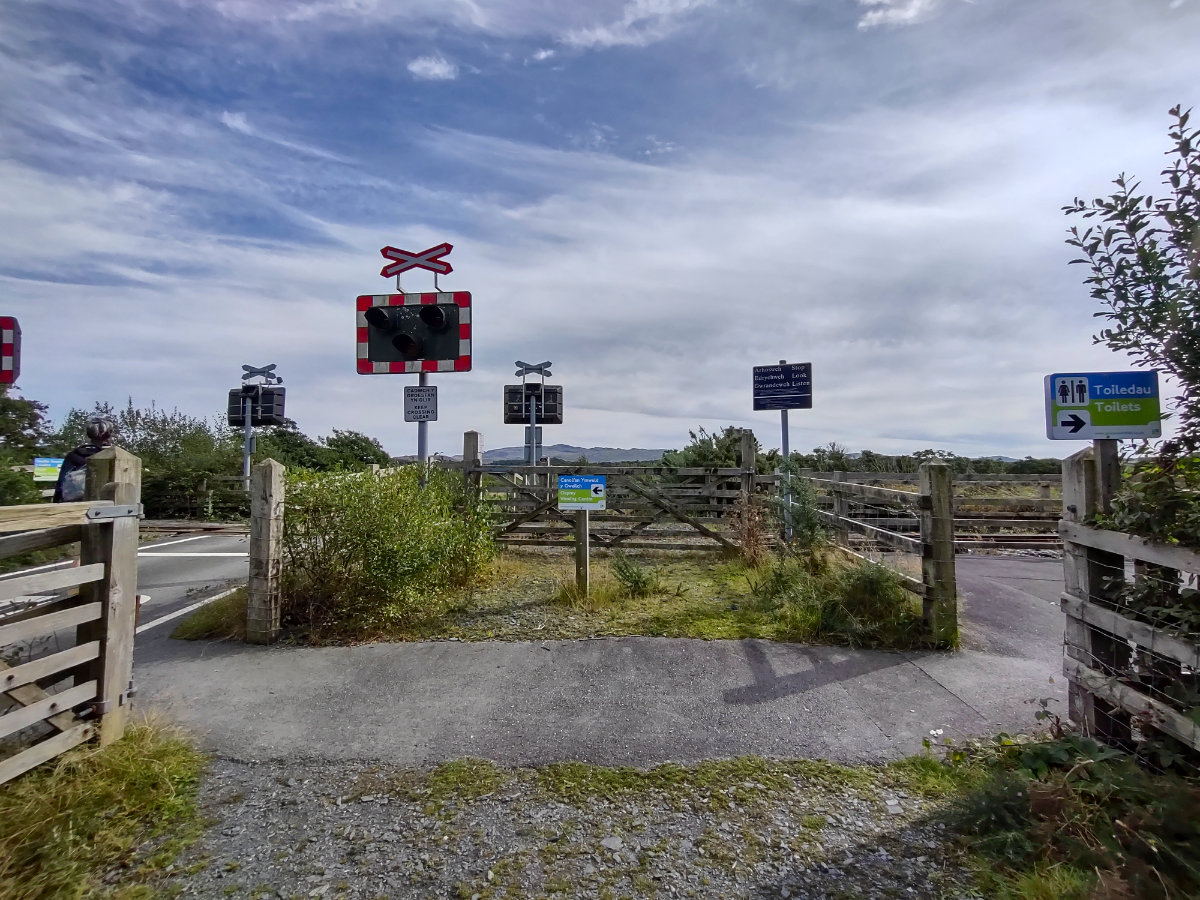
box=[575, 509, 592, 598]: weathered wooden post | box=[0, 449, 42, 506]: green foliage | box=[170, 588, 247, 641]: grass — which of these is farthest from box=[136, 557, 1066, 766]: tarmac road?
box=[0, 449, 42, 506]: green foliage

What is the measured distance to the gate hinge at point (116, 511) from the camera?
323cm

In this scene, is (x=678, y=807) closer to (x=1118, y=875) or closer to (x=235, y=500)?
(x=1118, y=875)

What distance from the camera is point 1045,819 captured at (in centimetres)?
257

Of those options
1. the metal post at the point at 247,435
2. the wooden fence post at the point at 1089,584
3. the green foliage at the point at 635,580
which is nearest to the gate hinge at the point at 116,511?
the green foliage at the point at 635,580

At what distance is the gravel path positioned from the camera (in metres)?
2.48

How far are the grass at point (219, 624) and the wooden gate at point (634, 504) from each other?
438cm

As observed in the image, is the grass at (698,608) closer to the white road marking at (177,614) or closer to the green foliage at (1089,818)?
the green foliage at (1089,818)

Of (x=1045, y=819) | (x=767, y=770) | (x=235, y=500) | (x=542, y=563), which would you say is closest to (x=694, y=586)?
(x=542, y=563)

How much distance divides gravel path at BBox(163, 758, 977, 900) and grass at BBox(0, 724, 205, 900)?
5.8 inches

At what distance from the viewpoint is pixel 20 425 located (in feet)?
42.4

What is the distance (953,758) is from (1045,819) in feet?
2.63

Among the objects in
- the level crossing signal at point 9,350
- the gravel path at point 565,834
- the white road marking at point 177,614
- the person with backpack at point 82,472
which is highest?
the level crossing signal at point 9,350

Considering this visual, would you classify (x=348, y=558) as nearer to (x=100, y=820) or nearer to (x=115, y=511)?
(x=115, y=511)

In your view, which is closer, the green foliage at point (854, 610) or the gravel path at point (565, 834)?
the gravel path at point (565, 834)
